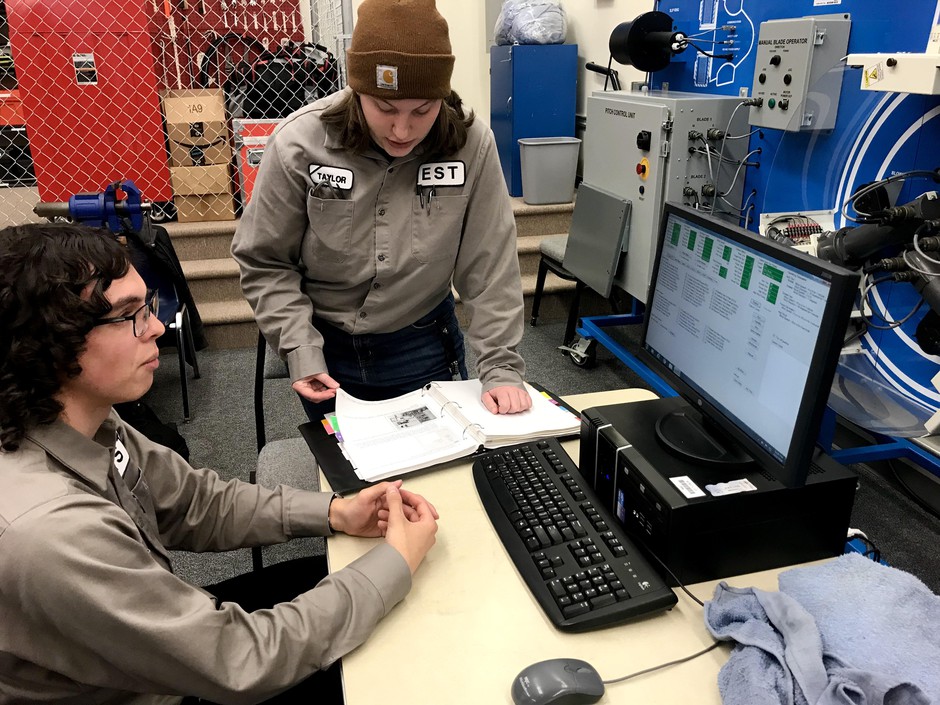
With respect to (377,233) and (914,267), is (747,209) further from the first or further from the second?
(377,233)

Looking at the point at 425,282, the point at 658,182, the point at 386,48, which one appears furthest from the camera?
the point at 658,182

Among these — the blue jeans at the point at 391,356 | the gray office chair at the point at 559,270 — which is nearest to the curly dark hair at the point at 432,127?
the blue jeans at the point at 391,356

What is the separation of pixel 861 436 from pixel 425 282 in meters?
1.84

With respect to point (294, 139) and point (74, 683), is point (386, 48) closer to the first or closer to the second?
point (294, 139)

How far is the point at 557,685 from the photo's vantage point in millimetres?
785

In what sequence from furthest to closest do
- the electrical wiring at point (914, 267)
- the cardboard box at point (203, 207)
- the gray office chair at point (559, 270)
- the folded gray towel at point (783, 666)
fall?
the cardboard box at point (203, 207)
the gray office chair at point (559, 270)
the electrical wiring at point (914, 267)
the folded gray towel at point (783, 666)

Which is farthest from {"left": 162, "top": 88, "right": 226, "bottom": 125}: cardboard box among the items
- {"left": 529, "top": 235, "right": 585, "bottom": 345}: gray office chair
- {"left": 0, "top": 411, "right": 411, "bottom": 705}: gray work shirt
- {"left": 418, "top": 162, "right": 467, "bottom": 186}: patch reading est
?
{"left": 0, "top": 411, "right": 411, "bottom": 705}: gray work shirt

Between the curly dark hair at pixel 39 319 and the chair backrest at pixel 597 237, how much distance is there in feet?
8.52

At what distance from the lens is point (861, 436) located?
260 centimetres

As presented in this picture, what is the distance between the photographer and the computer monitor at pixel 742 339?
862mm

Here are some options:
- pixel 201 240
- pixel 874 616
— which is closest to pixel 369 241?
pixel 874 616

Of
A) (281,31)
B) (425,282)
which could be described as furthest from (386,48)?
(281,31)

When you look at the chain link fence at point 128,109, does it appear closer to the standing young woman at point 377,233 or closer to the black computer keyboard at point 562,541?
the standing young woman at point 377,233

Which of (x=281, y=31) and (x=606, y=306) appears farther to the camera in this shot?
(x=281, y=31)
